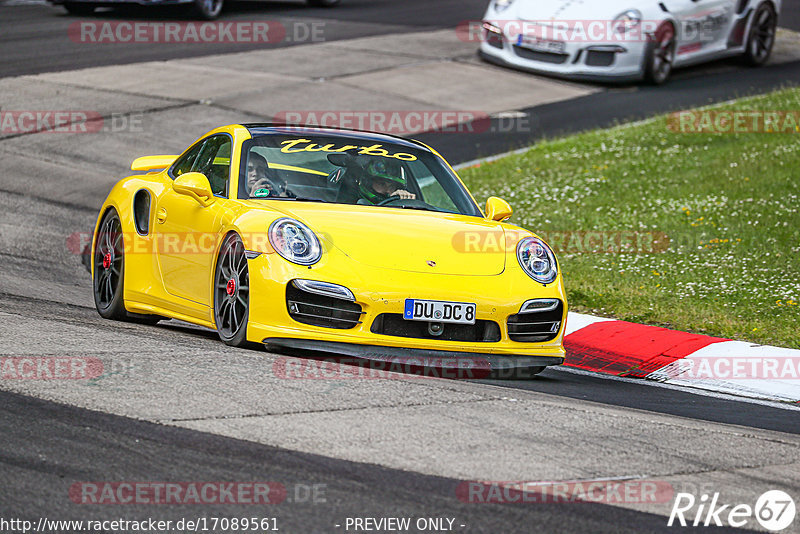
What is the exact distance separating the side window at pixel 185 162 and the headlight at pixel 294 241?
176 centimetres

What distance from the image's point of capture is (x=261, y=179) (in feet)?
24.8

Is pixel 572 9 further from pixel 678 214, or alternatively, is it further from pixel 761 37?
pixel 678 214

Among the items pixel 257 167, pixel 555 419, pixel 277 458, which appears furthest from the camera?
pixel 257 167

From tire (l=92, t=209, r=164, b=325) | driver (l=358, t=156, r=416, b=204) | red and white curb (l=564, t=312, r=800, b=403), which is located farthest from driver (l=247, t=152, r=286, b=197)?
red and white curb (l=564, t=312, r=800, b=403)

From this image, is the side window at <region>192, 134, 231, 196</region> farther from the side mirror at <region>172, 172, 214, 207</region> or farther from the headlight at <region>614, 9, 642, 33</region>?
the headlight at <region>614, 9, 642, 33</region>

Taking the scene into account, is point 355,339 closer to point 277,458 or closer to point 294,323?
point 294,323

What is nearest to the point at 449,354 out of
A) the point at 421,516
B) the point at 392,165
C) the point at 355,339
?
the point at 355,339

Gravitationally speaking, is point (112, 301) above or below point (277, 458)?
below

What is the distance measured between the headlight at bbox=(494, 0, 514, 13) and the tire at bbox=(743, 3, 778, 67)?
13.7 ft

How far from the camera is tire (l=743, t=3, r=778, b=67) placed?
66.2ft

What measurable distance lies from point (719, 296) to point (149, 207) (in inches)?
169

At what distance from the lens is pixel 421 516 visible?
427cm

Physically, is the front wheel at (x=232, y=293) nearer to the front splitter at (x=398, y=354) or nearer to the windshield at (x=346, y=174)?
the front splitter at (x=398, y=354)

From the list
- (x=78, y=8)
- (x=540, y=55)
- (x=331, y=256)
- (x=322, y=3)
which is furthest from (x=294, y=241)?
(x=322, y=3)
